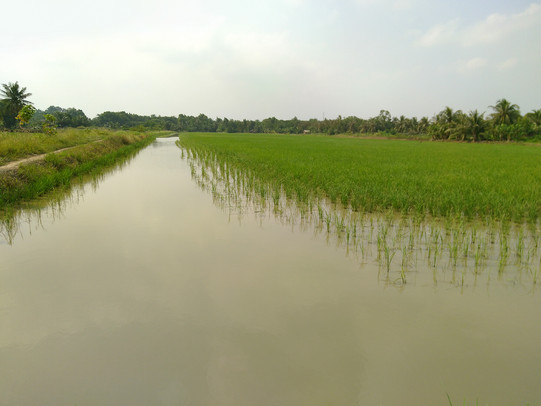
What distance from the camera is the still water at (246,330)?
5.81ft

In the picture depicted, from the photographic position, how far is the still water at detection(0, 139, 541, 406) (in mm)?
1770

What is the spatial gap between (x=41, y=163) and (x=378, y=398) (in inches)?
386

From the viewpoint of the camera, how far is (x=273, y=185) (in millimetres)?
7613

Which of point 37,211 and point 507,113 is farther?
point 507,113

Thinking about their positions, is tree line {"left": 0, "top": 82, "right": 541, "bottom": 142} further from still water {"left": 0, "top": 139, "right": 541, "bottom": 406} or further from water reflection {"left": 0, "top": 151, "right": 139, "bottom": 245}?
still water {"left": 0, "top": 139, "right": 541, "bottom": 406}

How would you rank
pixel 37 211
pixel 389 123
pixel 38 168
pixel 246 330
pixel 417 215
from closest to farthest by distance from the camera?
pixel 246 330, pixel 417 215, pixel 37 211, pixel 38 168, pixel 389 123

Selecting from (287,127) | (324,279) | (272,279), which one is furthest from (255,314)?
(287,127)

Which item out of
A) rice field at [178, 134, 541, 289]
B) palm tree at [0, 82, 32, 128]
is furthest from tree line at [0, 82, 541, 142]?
rice field at [178, 134, 541, 289]

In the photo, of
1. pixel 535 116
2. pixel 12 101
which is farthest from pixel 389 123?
pixel 12 101

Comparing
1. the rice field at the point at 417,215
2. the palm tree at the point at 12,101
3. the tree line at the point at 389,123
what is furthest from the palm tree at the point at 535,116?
the palm tree at the point at 12,101

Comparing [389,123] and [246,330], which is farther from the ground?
[389,123]

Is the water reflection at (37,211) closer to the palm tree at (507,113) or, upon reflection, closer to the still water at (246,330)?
the still water at (246,330)

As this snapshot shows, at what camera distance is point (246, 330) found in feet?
7.46

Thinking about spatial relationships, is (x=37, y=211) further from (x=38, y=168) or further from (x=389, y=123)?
(x=389, y=123)
